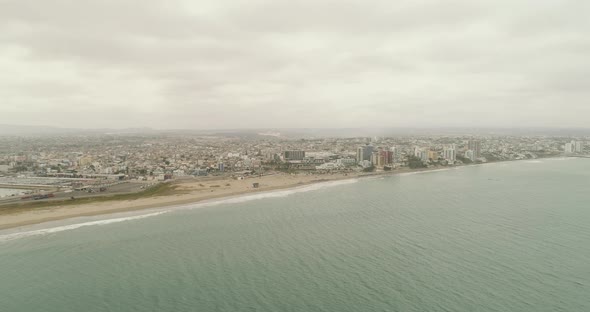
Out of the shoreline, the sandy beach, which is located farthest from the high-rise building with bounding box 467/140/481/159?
the sandy beach

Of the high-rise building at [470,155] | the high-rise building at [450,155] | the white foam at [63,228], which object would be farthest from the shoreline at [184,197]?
the high-rise building at [470,155]

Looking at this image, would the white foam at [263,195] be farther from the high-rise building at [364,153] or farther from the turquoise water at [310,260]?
the high-rise building at [364,153]

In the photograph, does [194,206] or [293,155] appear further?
[293,155]

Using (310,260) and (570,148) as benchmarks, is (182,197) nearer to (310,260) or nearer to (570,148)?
(310,260)

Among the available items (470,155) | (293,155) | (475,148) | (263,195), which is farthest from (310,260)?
(475,148)

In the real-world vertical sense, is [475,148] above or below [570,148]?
above

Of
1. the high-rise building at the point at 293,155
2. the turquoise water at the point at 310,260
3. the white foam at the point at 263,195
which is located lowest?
the white foam at the point at 263,195

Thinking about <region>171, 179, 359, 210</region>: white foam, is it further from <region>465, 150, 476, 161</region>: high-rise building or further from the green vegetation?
<region>465, 150, 476, 161</region>: high-rise building
